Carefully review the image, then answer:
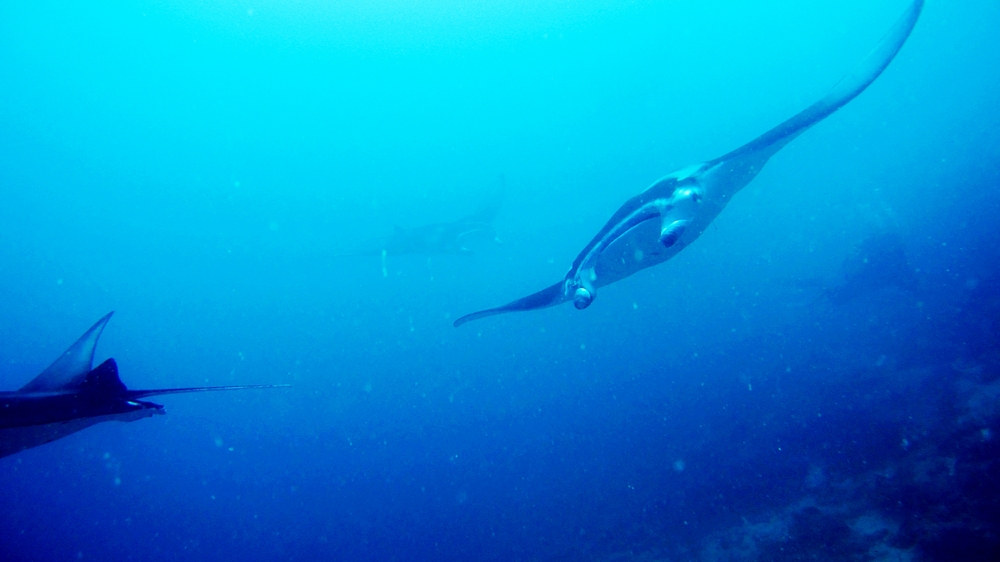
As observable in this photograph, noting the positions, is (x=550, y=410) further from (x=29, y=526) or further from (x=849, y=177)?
(x=849, y=177)

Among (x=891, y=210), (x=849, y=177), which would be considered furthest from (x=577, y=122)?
(x=891, y=210)

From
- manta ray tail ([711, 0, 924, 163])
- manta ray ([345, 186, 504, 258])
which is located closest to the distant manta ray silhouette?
manta ray ([345, 186, 504, 258])

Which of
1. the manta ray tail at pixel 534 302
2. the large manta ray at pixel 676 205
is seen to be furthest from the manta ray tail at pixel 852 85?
the manta ray tail at pixel 534 302

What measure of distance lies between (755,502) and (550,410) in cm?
1433

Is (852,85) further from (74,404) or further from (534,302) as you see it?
(74,404)

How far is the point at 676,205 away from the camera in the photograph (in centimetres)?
360

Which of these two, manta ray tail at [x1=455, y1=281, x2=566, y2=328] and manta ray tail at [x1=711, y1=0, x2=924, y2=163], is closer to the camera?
manta ray tail at [x1=711, y1=0, x2=924, y2=163]

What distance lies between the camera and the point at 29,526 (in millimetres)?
21844

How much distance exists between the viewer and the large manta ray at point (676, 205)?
3.47 metres

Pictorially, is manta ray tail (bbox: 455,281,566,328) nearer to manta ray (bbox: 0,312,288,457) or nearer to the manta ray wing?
manta ray (bbox: 0,312,288,457)

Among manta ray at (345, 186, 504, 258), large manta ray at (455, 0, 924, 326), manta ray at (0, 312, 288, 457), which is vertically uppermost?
manta ray at (345, 186, 504, 258)

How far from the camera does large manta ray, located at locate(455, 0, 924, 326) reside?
3.47m

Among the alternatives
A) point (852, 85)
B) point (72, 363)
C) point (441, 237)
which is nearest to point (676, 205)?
point (852, 85)

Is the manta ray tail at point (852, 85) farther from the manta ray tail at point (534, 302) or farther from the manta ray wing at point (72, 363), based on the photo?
the manta ray wing at point (72, 363)
